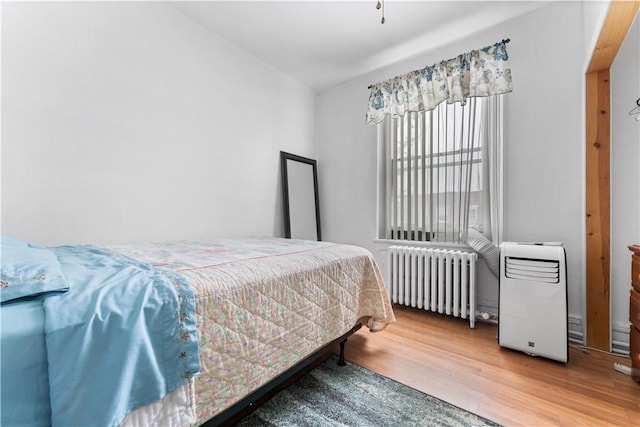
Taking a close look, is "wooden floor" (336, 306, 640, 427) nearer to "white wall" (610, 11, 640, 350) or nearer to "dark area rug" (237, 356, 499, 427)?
"dark area rug" (237, 356, 499, 427)

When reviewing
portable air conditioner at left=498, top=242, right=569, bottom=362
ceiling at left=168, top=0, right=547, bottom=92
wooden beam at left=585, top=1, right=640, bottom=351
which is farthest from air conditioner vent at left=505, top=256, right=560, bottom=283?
ceiling at left=168, top=0, right=547, bottom=92

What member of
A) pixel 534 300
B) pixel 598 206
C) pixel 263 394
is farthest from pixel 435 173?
pixel 263 394

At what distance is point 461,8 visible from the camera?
2.18 meters

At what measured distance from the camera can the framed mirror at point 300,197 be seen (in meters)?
3.16

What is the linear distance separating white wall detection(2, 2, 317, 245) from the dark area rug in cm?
152

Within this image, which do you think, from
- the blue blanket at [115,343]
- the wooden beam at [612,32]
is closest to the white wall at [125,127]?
the blue blanket at [115,343]

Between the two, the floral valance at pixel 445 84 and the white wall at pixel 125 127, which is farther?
the floral valance at pixel 445 84

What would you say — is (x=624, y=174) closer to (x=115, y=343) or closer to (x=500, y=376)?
(x=500, y=376)

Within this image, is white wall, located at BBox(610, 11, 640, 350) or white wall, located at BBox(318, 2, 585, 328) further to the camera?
white wall, located at BBox(318, 2, 585, 328)

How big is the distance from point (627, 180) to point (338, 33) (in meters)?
2.51

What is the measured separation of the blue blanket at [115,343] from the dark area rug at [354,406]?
0.69 m

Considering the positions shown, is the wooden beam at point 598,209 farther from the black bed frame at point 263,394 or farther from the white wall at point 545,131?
the black bed frame at point 263,394

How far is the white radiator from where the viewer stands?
7.87ft

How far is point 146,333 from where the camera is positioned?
0.79 metres
